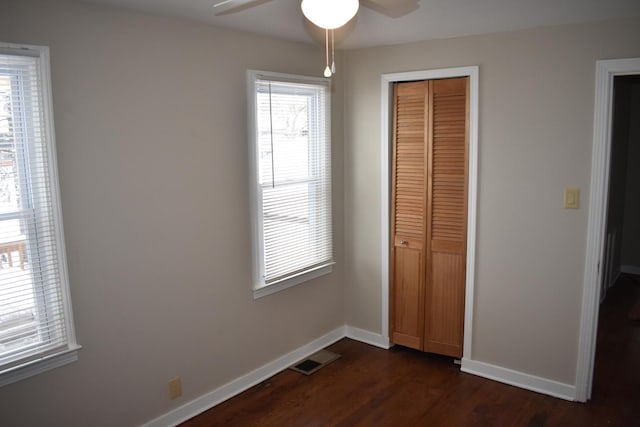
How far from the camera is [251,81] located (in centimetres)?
315

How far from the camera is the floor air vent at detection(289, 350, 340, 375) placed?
3666mm

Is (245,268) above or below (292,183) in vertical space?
below

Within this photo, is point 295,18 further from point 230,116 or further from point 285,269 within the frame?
point 285,269

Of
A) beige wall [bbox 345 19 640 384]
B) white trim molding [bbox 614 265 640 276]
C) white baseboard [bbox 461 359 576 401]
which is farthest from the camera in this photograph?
white trim molding [bbox 614 265 640 276]

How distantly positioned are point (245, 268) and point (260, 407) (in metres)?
0.88

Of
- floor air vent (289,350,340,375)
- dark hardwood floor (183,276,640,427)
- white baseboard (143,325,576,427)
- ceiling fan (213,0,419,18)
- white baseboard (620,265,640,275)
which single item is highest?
ceiling fan (213,0,419,18)

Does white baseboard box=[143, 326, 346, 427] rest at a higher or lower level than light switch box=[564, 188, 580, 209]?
lower

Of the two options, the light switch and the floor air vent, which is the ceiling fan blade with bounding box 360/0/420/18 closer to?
the light switch

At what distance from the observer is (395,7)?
8.46ft

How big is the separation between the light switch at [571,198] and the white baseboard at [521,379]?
1.15 meters

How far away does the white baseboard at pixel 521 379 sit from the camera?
127 inches

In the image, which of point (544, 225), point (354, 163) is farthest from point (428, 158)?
point (544, 225)

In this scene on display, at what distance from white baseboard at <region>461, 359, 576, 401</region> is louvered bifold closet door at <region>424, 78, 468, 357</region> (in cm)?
16

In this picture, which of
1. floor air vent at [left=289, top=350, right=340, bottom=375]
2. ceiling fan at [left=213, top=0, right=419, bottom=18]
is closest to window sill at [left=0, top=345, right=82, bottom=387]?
floor air vent at [left=289, top=350, right=340, bottom=375]
